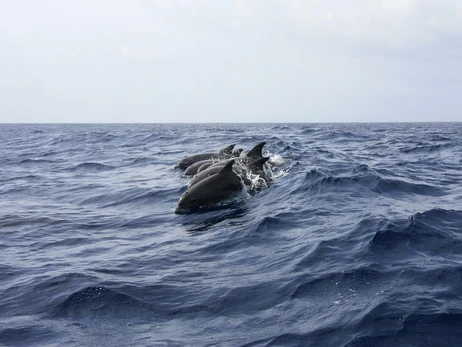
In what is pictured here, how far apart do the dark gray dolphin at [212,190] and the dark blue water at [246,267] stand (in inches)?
25.4

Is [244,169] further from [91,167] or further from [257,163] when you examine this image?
Answer: [91,167]

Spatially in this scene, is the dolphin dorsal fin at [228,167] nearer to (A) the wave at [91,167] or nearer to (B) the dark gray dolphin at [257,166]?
(B) the dark gray dolphin at [257,166]

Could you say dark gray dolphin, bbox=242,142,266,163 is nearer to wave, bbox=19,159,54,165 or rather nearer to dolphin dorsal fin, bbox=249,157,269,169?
dolphin dorsal fin, bbox=249,157,269,169

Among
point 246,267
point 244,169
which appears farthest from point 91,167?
point 246,267

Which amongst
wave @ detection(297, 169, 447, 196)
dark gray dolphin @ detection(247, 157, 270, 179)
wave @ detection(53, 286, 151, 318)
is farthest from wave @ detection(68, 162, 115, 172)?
wave @ detection(53, 286, 151, 318)

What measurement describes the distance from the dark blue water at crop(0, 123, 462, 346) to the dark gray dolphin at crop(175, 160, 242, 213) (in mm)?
645

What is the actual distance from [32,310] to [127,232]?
15.9 ft

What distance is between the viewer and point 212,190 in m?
14.8

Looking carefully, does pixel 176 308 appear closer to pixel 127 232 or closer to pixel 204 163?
pixel 127 232

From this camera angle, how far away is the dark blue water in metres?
6.60

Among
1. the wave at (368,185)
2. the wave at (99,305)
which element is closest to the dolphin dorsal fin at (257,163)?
the wave at (368,185)

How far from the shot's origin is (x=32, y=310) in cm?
768

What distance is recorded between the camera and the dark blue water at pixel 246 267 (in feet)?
21.7

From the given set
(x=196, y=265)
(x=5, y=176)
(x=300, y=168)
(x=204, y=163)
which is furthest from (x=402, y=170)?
(x=5, y=176)
